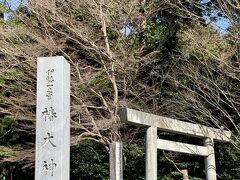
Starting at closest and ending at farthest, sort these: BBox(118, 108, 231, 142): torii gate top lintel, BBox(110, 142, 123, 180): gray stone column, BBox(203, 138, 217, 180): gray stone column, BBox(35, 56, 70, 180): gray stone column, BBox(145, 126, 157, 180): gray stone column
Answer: BBox(35, 56, 70, 180): gray stone column → BBox(118, 108, 231, 142): torii gate top lintel → BBox(145, 126, 157, 180): gray stone column → BBox(110, 142, 123, 180): gray stone column → BBox(203, 138, 217, 180): gray stone column

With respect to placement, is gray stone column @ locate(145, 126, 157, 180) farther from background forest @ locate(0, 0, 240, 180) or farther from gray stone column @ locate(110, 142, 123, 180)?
background forest @ locate(0, 0, 240, 180)

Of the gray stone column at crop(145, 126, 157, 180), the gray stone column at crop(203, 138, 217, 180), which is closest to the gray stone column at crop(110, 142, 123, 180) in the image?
the gray stone column at crop(145, 126, 157, 180)

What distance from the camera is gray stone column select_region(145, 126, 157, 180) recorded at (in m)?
6.98

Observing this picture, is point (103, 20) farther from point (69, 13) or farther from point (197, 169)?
point (197, 169)

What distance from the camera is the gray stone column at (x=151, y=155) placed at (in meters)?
6.98

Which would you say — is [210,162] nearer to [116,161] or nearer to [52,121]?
[116,161]

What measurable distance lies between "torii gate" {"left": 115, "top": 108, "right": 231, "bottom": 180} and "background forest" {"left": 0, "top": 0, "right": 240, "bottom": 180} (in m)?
2.68

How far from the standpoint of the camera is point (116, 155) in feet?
26.3

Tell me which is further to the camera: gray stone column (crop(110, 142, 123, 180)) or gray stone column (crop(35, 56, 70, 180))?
gray stone column (crop(110, 142, 123, 180))

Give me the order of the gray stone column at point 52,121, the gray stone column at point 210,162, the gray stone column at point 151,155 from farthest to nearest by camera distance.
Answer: the gray stone column at point 210,162
the gray stone column at point 151,155
the gray stone column at point 52,121

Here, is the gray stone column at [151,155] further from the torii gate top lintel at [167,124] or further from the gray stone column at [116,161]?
the gray stone column at [116,161]

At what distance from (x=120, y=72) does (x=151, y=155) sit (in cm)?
533

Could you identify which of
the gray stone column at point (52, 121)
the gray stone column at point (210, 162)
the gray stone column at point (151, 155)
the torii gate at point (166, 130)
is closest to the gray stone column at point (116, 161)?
the torii gate at point (166, 130)

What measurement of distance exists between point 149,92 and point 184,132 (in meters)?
4.99
